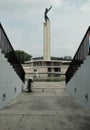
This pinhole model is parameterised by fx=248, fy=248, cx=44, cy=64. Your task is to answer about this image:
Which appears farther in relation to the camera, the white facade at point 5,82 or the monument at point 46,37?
the monument at point 46,37

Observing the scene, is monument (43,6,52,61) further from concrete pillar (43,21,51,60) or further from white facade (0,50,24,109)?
white facade (0,50,24,109)

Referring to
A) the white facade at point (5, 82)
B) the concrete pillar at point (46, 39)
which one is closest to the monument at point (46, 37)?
the concrete pillar at point (46, 39)

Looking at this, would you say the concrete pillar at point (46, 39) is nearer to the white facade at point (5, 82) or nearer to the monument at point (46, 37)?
the monument at point (46, 37)

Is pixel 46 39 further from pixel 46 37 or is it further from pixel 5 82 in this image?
pixel 5 82

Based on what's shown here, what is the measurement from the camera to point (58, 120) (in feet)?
19.5

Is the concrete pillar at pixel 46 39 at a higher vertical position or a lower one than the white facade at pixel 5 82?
higher

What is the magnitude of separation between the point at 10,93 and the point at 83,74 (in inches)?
112

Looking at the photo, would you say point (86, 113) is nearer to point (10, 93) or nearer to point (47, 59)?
point (10, 93)

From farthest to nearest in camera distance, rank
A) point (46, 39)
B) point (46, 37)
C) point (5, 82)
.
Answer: point (46, 39) → point (46, 37) → point (5, 82)

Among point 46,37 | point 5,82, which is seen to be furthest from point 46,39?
point 5,82

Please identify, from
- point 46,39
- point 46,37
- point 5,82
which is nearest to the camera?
point 5,82

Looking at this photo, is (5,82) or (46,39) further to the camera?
(46,39)

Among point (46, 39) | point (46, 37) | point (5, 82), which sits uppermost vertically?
point (46, 37)

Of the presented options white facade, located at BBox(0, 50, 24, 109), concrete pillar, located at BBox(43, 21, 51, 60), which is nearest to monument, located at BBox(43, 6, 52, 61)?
concrete pillar, located at BBox(43, 21, 51, 60)
